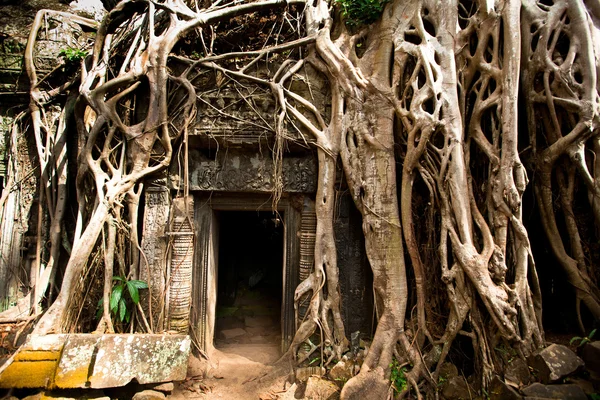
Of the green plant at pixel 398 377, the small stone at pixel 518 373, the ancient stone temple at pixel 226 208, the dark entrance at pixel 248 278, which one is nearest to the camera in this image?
the small stone at pixel 518 373

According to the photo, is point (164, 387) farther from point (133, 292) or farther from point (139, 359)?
point (133, 292)

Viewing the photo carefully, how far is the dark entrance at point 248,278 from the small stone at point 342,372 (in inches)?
57.4

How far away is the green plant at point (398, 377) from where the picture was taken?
2.58 m

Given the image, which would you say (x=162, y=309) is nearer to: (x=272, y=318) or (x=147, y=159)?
(x=147, y=159)

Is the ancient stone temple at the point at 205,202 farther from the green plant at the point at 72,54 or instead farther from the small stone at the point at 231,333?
the small stone at the point at 231,333

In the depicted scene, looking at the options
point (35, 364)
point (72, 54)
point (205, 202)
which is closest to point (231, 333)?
point (205, 202)

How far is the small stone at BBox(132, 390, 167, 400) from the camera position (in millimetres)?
2496

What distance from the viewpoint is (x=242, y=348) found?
3.76 m

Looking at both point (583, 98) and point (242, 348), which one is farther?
point (242, 348)

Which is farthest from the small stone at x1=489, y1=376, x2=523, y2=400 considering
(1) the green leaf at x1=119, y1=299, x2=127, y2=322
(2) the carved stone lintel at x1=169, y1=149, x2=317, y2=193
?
(1) the green leaf at x1=119, y1=299, x2=127, y2=322

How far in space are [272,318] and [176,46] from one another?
391 cm

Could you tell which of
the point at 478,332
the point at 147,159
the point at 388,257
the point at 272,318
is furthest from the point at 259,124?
the point at 272,318

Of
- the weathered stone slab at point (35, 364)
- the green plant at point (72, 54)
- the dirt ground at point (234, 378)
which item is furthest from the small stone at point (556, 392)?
the green plant at point (72, 54)

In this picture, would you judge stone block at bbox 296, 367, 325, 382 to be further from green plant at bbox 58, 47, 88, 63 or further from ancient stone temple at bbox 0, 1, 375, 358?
green plant at bbox 58, 47, 88, 63
